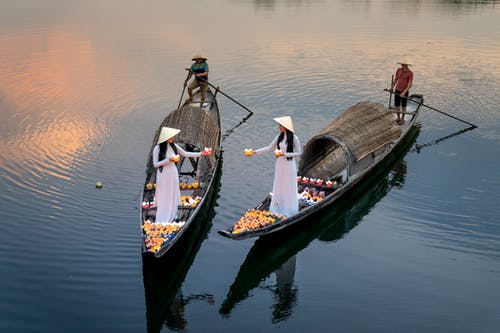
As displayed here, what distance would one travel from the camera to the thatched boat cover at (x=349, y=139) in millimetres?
12824

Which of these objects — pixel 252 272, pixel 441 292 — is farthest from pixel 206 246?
pixel 441 292

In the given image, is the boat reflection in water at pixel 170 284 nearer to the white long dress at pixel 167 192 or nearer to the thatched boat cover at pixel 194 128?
the white long dress at pixel 167 192

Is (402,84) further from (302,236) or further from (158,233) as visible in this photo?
(158,233)

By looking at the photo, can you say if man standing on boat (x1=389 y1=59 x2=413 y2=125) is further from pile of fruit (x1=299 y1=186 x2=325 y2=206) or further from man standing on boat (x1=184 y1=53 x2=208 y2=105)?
man standing on boat (x1=184 y1=53 x2=208 y2=105)

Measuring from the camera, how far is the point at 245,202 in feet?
43.0

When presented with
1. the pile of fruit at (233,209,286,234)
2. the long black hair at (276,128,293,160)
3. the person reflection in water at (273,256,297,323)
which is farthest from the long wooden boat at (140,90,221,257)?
the long black hair at (276,128,293,160)

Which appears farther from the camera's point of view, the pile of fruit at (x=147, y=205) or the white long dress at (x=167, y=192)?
the pile of fruit at (x=147, y=205)

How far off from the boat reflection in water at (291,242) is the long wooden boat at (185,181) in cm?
149

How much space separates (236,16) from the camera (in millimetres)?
36125

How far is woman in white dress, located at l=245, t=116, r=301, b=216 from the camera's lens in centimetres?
1070

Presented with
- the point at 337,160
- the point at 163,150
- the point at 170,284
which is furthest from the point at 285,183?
the point at 337,160

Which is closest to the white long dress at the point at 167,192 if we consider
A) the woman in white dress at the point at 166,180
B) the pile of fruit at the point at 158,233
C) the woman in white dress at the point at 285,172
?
the woman in white dress at the point at 166,180

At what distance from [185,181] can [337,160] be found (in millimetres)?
3970

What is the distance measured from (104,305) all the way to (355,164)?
23.0ft
